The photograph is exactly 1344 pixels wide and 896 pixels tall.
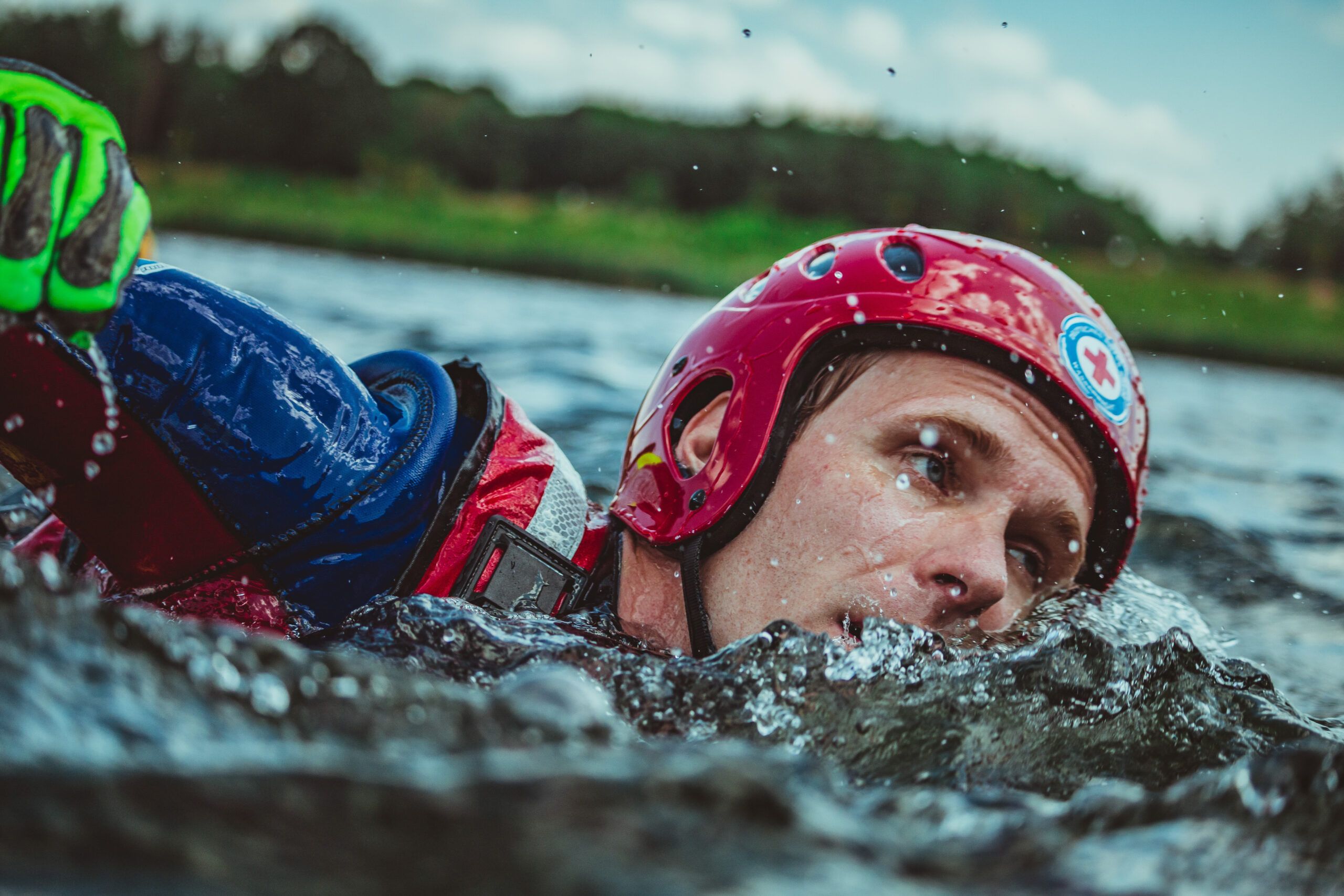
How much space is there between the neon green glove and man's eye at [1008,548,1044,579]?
7.53ft

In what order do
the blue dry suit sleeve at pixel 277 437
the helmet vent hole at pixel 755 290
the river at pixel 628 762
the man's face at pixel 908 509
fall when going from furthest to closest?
the helmet vent hole at pixel 755 290 < the man's face at pixel 908 509 < the blue dry suit sleeve at pixel 277 437 < the river at pixel 628 762

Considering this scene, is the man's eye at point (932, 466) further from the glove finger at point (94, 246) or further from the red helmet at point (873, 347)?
the glove finger at point (94, 246)

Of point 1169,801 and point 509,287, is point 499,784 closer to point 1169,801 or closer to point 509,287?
point 1169,801

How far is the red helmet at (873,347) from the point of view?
2.91m

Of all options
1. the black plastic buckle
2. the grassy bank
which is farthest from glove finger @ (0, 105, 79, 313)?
the grassy bank

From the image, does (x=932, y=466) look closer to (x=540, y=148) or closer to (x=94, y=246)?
(x=94, y=246)

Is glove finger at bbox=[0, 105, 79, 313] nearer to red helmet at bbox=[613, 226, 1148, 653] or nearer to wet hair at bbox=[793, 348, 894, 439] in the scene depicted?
red helmet at bbox=[613, 226, 1148, 653]

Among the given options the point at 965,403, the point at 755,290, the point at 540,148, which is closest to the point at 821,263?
the point at 755,290

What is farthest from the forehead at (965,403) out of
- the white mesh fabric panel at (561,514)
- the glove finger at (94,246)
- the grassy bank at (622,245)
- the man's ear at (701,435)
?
the grassy bank at (622,245)

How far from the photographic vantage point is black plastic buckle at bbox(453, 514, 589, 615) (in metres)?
2.83

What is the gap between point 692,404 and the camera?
3.25 meters

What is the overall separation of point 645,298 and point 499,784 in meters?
26.9

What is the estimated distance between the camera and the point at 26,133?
2010 mm

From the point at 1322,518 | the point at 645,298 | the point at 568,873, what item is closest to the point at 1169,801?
the point at 568,873
